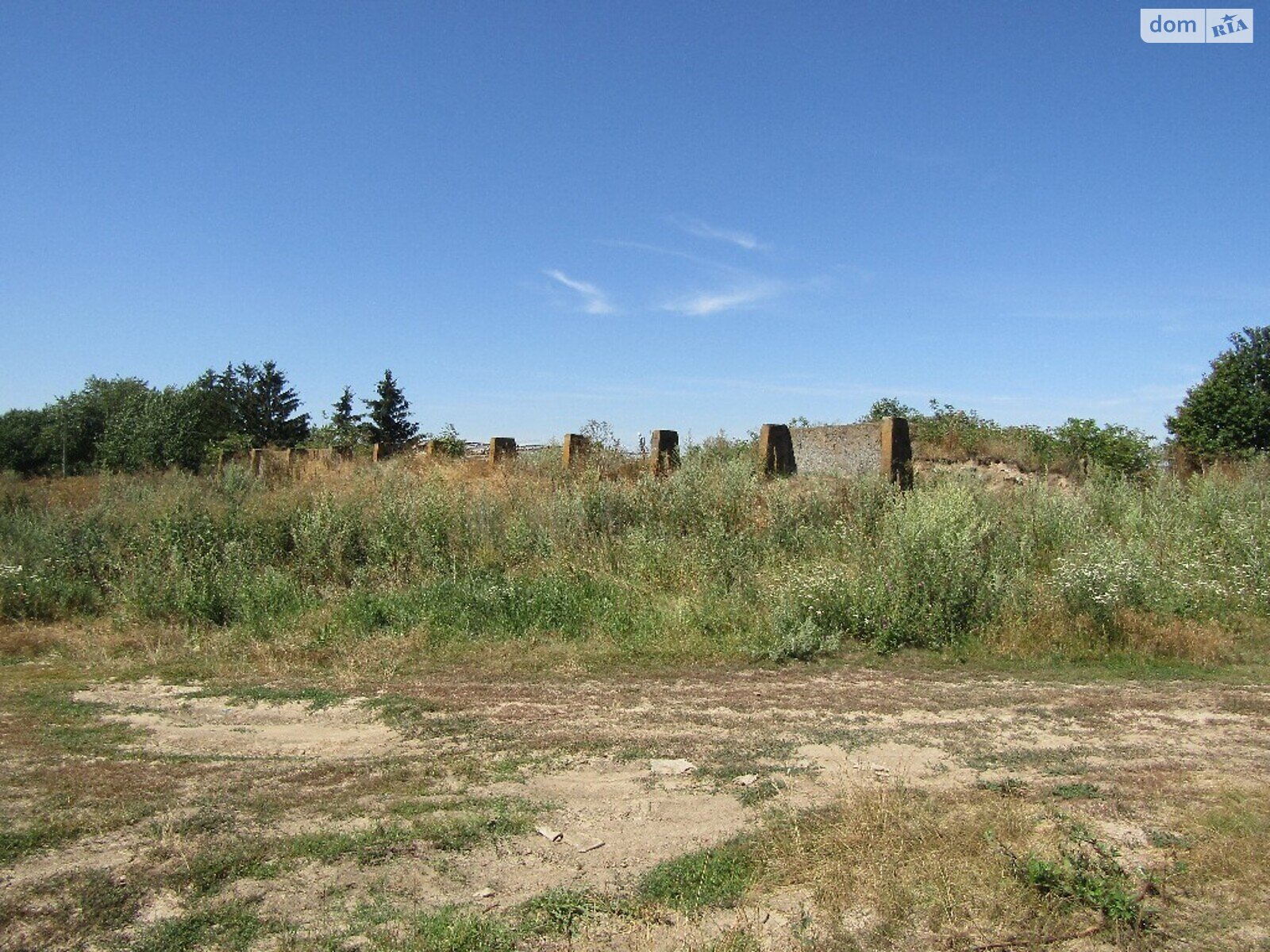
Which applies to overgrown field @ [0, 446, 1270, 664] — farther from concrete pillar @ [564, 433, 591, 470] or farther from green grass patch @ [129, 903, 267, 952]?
green grass patch @ [129, 903, 267, 952]

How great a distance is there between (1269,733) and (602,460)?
34.0ft

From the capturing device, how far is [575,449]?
1480 centimetres

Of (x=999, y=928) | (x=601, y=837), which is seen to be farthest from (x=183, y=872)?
(x=999, y=928)

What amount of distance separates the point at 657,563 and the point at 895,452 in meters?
4.64

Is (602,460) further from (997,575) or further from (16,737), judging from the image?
(16,737)

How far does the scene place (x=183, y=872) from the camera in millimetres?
3713

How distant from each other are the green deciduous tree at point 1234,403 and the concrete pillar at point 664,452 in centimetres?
2228

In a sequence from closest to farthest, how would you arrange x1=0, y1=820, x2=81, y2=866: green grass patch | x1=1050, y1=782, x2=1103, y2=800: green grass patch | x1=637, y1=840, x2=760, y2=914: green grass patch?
x1=637, y1=840, x2=760, y2=914: green grass patch < x1=0, y1=820, x2=81, y2=866: green grass patch < x1=1050, y1=782, x2=1103, y2=800: green grass patch

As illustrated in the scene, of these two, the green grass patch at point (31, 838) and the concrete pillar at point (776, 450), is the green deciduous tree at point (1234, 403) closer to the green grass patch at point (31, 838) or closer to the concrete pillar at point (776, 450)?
the concrete pillar at point (776, 450)

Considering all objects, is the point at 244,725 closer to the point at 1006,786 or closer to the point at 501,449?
the point at 1006,786

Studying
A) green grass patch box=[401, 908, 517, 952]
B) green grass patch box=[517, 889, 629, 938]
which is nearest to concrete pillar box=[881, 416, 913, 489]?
green grass patch box=[517, 889, 629, 938]

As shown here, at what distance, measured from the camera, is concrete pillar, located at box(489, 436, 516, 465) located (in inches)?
608

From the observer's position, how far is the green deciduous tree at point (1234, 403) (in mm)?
30516

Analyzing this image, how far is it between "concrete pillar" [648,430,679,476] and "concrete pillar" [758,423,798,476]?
144 cm
